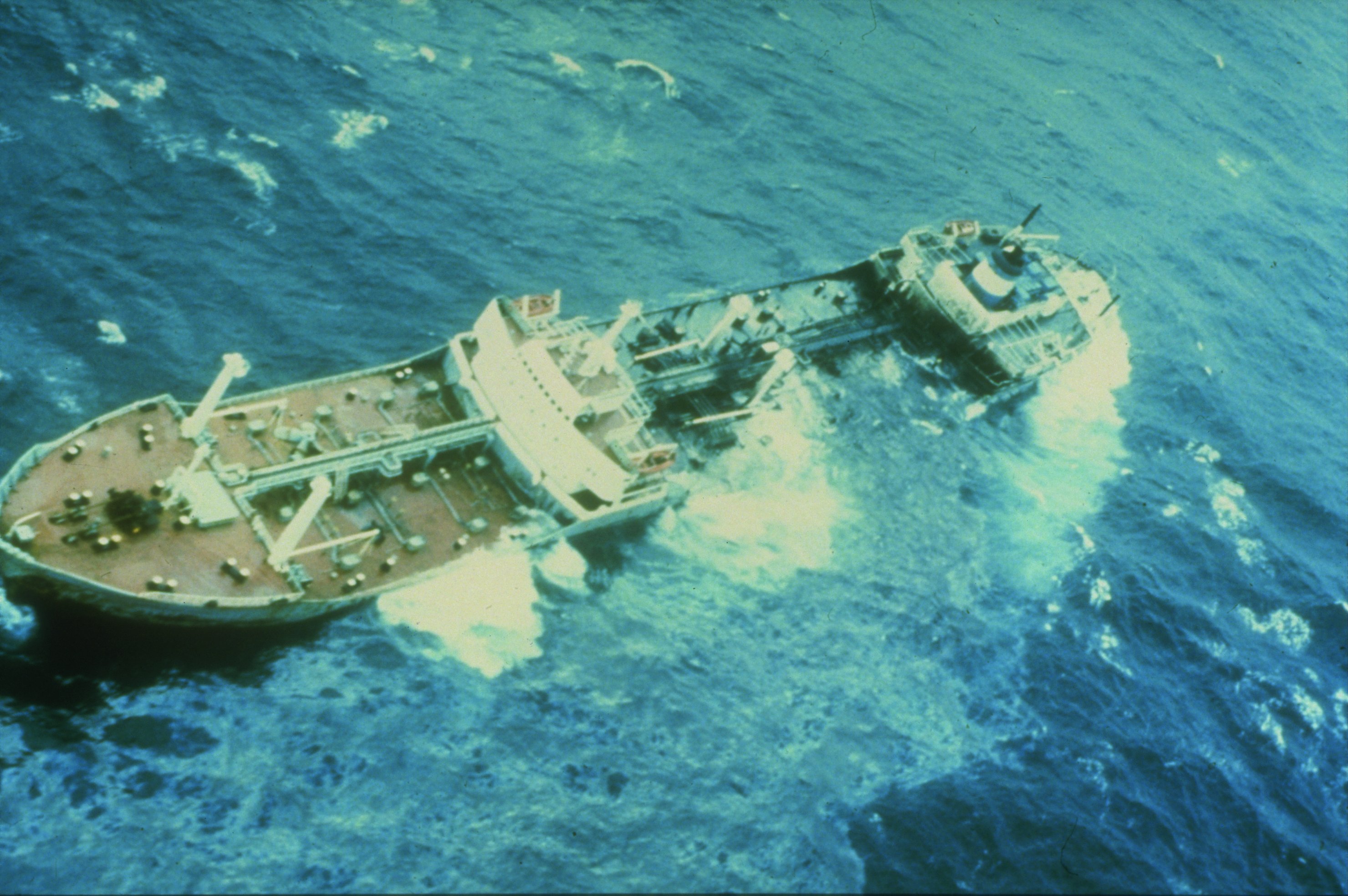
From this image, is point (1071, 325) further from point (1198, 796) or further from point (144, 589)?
point (144, 589)

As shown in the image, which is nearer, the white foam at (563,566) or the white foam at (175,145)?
the white foam at (563,566)

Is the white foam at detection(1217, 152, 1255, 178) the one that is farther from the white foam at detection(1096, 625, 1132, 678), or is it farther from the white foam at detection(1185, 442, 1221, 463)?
the white foam at detection(1096, 625, 1132, 678)

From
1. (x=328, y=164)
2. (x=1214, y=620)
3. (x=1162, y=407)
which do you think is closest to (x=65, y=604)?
(x=328, y=164)

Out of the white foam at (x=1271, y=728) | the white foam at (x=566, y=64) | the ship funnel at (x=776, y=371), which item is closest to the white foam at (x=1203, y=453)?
the white foam at (x=1271, y=728)

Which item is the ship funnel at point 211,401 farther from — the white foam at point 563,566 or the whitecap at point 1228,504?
the whitecap at point 1228,504

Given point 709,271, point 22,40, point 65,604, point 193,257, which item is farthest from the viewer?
point 709,271

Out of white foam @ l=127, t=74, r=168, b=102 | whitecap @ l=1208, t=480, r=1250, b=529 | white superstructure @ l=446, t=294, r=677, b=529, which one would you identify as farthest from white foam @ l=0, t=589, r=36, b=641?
whitecap @ l=1208, t=480, r=1250, b=529
